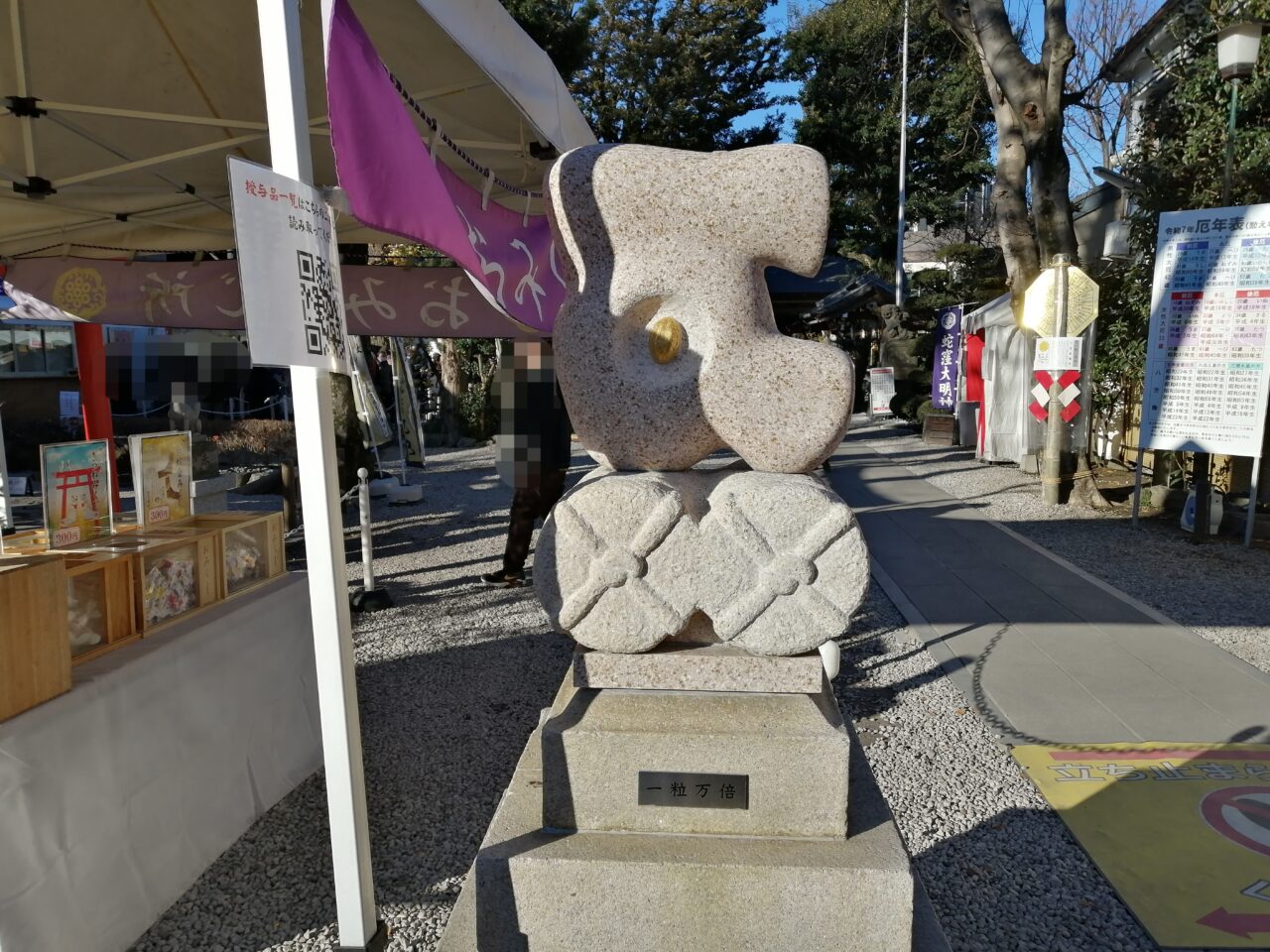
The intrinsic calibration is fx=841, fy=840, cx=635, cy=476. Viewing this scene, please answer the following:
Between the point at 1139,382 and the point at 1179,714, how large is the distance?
7.34 meters

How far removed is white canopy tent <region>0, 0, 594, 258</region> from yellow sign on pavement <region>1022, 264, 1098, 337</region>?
5.90 meters

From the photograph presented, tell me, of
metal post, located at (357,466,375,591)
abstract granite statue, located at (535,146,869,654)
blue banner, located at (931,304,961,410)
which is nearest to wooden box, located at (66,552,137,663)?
abstract granite statue, located at (535,146,869,654)

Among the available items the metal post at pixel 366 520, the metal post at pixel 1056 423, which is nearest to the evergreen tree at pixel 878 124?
the metal post at pixel 1056 423

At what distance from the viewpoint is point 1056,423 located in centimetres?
944

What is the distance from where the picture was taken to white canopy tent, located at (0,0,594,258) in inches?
147

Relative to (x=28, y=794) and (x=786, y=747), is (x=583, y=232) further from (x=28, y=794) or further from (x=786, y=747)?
(x=28, y=794)

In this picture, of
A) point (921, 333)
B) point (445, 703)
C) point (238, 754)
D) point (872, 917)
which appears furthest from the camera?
point (921, 333)

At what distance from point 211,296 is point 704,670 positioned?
510 centimetres

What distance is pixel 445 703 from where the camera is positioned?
14.8ft

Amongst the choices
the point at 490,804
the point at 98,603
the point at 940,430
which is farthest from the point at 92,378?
the point at 940,430

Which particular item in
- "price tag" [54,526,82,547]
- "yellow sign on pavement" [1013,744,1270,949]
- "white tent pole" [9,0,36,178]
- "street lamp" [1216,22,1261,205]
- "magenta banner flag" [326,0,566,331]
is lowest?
"yellow sign on pavement" [1013,744,1270,949]

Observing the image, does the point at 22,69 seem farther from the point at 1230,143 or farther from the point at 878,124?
the point at 878,124

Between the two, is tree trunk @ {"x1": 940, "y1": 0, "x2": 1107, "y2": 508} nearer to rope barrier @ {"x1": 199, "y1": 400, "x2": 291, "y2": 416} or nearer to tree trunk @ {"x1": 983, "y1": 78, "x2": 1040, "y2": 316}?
tree trunk @ {"x1": 983, "y1": 78, "x2": 1040, "y2": 316}

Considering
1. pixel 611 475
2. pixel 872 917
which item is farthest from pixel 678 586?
pixel 872 917
